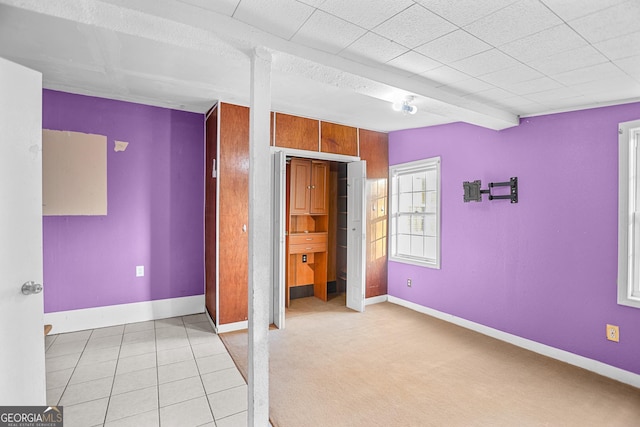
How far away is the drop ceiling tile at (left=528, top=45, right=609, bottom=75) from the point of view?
2.00 metres

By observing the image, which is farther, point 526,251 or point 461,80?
point 526,251

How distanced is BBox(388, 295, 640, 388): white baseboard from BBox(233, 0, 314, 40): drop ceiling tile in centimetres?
365

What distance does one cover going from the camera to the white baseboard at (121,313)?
11.2 ft

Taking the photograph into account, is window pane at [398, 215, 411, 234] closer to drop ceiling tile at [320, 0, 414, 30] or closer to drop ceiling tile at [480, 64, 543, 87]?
drop ceiling tile at [480, 64, 543, 87]

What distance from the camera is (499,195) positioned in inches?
140

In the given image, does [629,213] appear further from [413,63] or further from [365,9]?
[365,9]

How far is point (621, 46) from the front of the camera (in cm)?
191

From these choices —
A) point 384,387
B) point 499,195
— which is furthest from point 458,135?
point 384,387

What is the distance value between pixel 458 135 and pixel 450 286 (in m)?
1.92

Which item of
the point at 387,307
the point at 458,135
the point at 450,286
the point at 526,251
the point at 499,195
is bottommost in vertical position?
the point at 387,307

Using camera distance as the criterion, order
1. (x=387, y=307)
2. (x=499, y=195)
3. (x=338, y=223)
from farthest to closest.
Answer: (x=338, y=223) → (x=387, y=307) → (x=499, y=195)

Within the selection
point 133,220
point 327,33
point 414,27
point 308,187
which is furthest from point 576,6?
point 133,220

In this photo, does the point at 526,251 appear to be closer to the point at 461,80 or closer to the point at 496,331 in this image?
the point at 496,331

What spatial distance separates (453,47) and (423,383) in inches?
98.7
